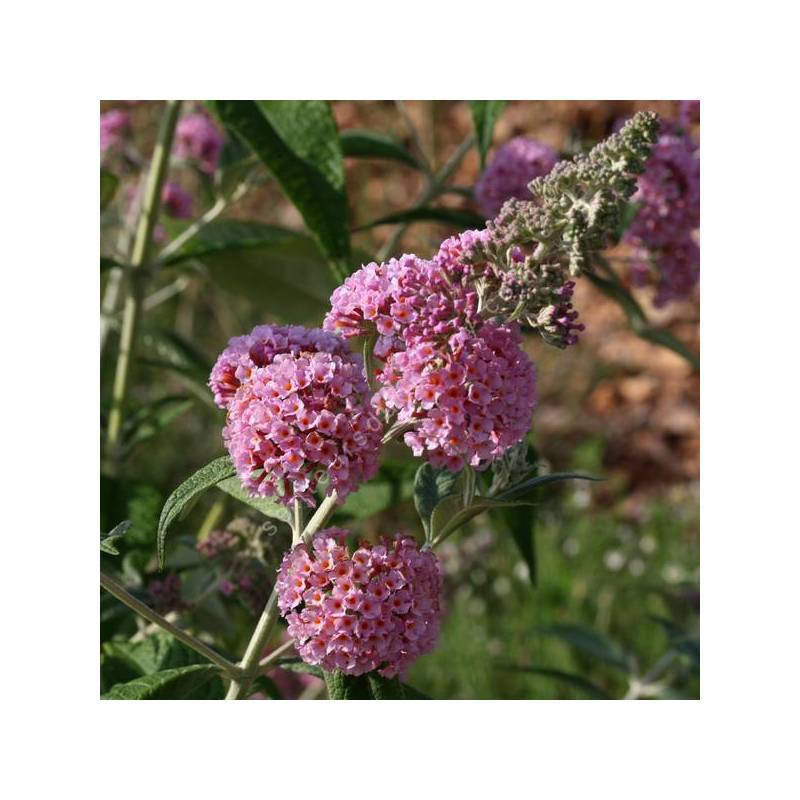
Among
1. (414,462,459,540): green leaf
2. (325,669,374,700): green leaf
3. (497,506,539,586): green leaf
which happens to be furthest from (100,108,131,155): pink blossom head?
(325,669,374,700): green leaf

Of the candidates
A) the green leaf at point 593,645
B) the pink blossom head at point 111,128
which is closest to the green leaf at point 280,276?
the pink blossom head at point 111,128

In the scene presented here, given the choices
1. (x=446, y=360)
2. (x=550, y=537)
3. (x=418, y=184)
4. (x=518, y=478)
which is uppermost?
(x=418, y=184)

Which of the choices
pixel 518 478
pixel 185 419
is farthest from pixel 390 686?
pixel 185 419

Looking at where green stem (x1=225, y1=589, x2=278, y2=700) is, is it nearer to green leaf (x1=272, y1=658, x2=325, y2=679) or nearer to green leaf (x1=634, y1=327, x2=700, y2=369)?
green leaf (x1=272, y1=658, x2=325, y2=679)

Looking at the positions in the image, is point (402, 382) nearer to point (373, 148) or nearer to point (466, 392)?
point (466, 392)

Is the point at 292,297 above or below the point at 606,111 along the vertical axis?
below
